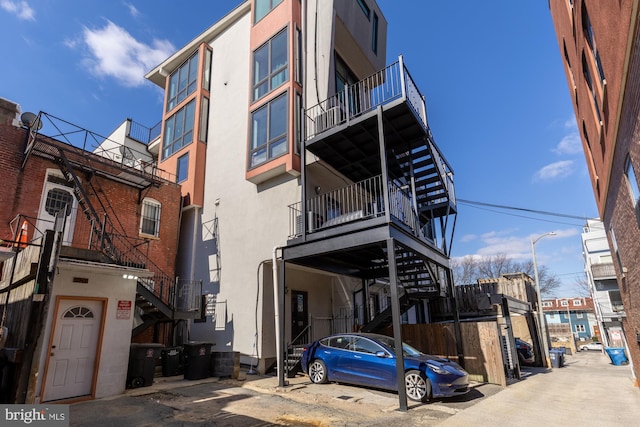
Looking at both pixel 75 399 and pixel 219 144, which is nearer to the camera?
pixel 75 399

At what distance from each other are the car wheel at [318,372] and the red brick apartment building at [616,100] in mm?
7302

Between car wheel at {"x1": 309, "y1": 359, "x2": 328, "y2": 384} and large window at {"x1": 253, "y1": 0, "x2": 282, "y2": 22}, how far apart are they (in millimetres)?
13366

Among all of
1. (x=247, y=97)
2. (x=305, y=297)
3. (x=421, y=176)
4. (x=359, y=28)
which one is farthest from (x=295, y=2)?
(x=305, y=297)

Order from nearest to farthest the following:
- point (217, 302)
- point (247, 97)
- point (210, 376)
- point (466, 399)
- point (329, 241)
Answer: point (466, 399), point (329, 241), point (210, 376), point (217, 302), point (247, 97)

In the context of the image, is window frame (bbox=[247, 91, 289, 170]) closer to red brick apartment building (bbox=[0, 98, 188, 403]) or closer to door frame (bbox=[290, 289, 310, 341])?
red brick apartment building (bbox=[0, 98, 188, 403])

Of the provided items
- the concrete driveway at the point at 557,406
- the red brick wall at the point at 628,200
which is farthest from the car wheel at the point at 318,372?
the red brick wall at the point at 628,200

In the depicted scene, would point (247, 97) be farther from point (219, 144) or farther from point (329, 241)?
point (329, 241)

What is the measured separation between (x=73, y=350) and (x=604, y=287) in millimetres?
34354

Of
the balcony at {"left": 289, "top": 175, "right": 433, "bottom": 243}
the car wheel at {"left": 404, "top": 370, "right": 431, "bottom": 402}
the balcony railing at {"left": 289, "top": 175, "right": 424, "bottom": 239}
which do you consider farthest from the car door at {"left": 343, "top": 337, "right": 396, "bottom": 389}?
the balcony railing at {"left": 289, "top": 175, "right": 424, "bottom": 239}

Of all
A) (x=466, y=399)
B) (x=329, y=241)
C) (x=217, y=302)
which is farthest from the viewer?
(x=217, y=302)

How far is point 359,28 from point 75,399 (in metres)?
15.4

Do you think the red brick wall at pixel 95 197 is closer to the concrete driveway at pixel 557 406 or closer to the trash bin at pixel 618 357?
the concrete driveway at pixel 557 406

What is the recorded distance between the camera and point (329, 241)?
925cm

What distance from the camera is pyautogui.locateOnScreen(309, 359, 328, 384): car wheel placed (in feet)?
30.3
